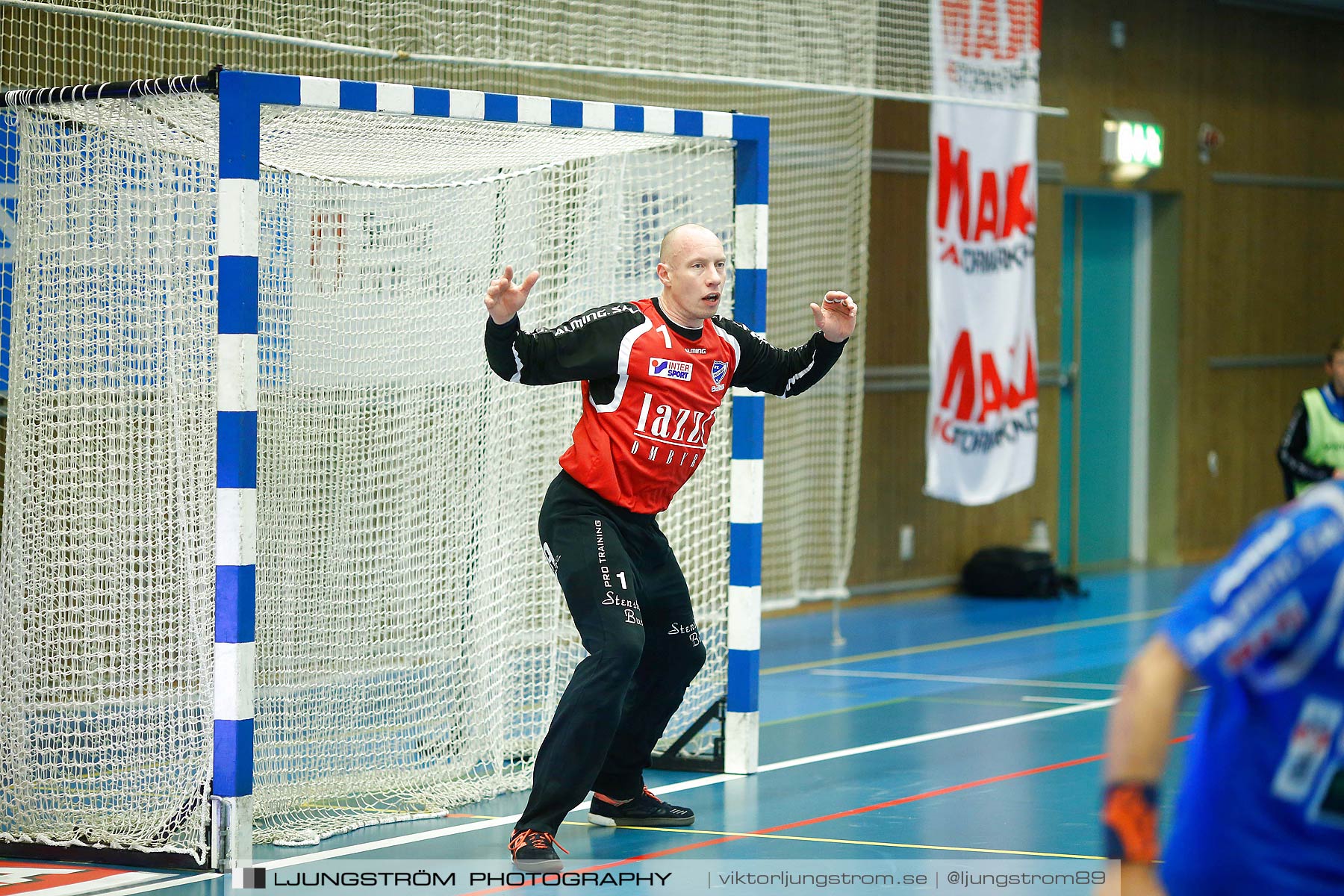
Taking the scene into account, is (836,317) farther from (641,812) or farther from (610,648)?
(641,812)

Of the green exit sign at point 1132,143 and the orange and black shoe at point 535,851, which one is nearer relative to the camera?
the orange and black shoe at point 535,851

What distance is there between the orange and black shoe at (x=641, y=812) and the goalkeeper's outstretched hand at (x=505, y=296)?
1787 mm

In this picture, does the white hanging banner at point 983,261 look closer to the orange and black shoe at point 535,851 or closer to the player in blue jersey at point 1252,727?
the orange and black shoe at point 535,851

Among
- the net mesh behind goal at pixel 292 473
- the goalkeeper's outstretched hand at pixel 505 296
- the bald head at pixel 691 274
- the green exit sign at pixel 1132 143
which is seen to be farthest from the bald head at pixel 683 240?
the green exit sign at pixel 1132 143

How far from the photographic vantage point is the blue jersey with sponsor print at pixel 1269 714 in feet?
7.80

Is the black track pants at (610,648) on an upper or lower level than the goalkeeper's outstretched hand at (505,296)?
lower

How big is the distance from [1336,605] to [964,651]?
852cm

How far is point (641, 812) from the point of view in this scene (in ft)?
20.2

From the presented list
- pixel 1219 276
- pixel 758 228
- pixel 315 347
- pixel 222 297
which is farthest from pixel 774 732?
pixel 1219 276

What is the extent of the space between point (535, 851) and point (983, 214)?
7.00 m

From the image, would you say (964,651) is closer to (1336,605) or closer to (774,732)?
(774,732)

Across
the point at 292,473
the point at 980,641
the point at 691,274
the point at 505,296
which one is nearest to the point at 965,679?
the point at 980,641

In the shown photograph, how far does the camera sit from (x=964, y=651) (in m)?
10.8

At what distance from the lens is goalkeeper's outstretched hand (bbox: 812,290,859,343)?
6230 mm
